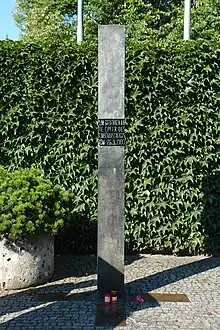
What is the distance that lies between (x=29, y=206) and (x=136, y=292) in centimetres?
149

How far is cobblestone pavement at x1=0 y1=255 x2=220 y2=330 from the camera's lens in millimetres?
4039

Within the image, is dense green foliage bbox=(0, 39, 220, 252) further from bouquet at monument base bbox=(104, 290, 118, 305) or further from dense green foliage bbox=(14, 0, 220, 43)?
dense green foliage bbox=(14, 0, 220, 43)

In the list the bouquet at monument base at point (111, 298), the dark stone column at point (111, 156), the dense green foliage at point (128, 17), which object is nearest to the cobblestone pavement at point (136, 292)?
the bouquet at monument base at point (111, 298)

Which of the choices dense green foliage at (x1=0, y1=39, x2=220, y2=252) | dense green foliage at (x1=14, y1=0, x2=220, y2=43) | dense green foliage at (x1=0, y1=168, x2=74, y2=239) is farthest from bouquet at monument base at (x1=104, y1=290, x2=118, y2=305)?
dense green foliage at (x1=14, y1=0, x2=220, y2=43)

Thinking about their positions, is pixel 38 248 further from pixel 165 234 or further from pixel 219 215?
pixel 219 215

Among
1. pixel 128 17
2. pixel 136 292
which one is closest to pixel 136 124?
pixel 136 292

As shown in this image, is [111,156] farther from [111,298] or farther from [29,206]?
[111,298]

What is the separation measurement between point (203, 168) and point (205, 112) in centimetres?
77

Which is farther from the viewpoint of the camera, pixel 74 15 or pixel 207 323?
pixel 74 15

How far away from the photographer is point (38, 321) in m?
4.06

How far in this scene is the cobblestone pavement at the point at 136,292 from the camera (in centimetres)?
404

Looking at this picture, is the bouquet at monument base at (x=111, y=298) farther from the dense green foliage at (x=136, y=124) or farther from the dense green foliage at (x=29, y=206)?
the dense green foliage at (x=136, y=124)

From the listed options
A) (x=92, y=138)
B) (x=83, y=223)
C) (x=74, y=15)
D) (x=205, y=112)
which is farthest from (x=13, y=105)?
(x=74, y=15)

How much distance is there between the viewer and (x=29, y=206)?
15.9ft
